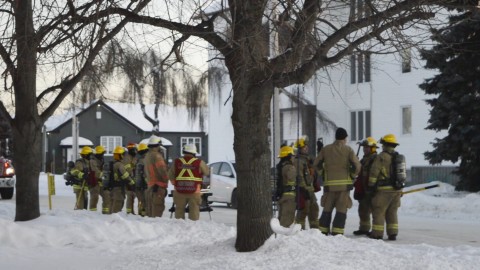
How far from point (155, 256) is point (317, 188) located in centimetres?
505

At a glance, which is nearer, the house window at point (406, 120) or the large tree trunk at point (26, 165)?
the large tree trunk at point (26, 165)

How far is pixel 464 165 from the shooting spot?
75.2 ft

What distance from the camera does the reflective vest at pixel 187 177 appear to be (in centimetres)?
1378

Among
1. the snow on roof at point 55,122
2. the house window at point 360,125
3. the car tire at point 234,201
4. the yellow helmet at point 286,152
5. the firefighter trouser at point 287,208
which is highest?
the snow on roof at point 55,122

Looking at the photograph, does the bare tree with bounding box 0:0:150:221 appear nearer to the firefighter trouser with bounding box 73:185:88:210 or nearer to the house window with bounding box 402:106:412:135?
the firefighter trouser with bounding box 73:185:88:210

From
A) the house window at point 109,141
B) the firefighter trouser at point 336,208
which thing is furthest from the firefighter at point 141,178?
the house window at point 109,141

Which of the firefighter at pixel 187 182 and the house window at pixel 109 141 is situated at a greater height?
the house window at pixel 109 141

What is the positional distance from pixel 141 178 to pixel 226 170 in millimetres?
6797

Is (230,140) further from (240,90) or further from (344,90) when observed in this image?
(240,90)

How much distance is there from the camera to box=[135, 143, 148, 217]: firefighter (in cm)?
1667

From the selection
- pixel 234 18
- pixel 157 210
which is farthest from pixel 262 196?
pixel 157 210

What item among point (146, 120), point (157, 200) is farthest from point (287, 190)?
point (146, 120)

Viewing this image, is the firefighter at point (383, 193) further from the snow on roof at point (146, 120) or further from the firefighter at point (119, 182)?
the snow on roof at point (146, 120)

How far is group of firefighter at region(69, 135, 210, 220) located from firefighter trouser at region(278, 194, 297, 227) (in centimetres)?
156
